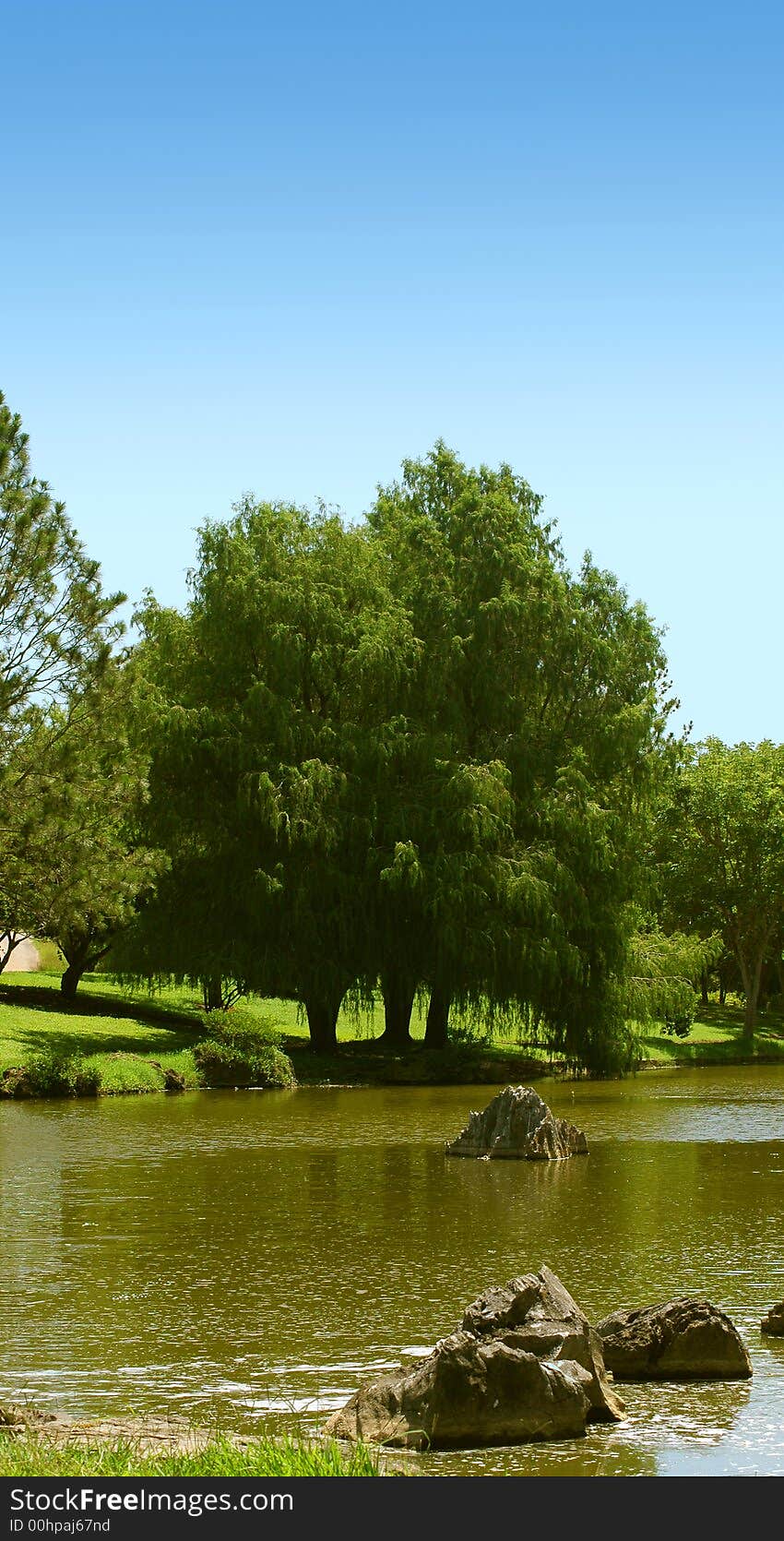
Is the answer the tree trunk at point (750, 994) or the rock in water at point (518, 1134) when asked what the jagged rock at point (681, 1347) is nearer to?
the rock in water at point (518, 1134)

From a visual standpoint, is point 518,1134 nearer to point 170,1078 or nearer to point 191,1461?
point 170,1078

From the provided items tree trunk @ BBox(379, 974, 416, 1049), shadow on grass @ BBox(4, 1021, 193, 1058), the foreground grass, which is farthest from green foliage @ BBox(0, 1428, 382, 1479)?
tree trunk @ BBox(379, 974, 416, 1049)

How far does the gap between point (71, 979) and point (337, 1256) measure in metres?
29.7

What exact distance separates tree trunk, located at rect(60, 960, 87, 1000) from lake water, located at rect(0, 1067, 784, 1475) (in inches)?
585

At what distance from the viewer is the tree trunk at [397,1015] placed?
41.6 meters

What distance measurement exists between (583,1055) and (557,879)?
5494 mm

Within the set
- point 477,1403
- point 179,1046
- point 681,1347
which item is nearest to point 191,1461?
point 477,1403

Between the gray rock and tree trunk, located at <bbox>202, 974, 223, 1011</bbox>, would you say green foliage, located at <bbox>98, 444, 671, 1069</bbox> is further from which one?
the gray rock

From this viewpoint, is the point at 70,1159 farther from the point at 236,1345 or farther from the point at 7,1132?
the point at 236,1345

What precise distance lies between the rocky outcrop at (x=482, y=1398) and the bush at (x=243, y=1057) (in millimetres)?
26574

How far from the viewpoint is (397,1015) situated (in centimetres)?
4212

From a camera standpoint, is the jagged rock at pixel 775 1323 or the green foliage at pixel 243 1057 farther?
the green foliage at pixel 243 1057

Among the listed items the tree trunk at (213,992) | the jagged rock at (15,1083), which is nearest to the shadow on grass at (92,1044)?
the jagged rock at (15,1083)

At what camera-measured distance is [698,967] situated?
134 feet
